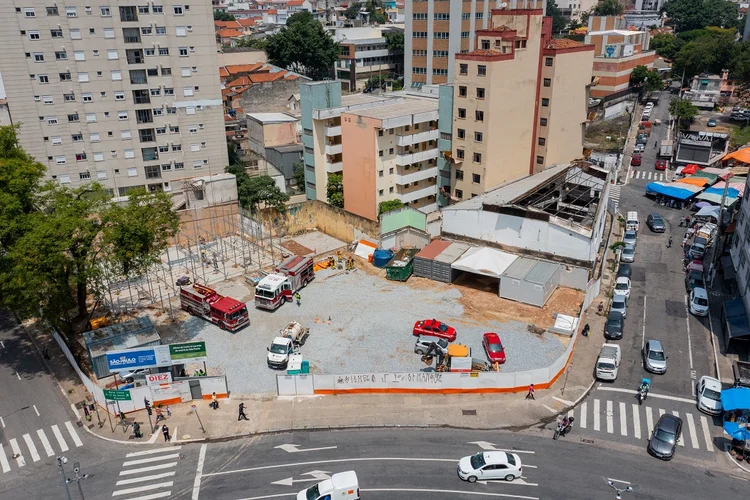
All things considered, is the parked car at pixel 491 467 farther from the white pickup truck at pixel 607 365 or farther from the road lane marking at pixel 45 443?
the road lane marking at pixel 45 443

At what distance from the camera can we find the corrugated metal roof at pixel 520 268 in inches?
1726

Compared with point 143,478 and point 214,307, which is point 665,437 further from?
point 214,307

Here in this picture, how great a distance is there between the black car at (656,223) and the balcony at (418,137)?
2379cm

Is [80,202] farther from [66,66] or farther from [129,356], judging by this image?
[66,66]

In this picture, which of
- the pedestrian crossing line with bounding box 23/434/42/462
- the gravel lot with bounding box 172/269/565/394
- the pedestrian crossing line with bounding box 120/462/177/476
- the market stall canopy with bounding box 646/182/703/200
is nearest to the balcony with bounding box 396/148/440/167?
the gravel lot with bounding box 172/269/565/394

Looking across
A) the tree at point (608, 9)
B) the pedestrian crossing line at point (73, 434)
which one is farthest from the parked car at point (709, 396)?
the tree at point (608, 9)

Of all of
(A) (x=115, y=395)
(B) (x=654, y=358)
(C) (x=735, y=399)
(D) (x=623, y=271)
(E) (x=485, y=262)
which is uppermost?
(E) (x=485, y=262)

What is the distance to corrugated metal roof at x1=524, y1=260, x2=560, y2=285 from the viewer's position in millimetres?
43000

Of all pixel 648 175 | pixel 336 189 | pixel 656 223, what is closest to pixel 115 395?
pixel 336 189

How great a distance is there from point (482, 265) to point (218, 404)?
878 inches

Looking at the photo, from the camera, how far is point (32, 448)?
101ft

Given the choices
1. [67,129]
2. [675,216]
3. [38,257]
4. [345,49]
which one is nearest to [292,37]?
[345,49]

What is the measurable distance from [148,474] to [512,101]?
147 feet

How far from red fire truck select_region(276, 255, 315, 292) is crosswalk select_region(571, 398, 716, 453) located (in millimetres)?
22543
